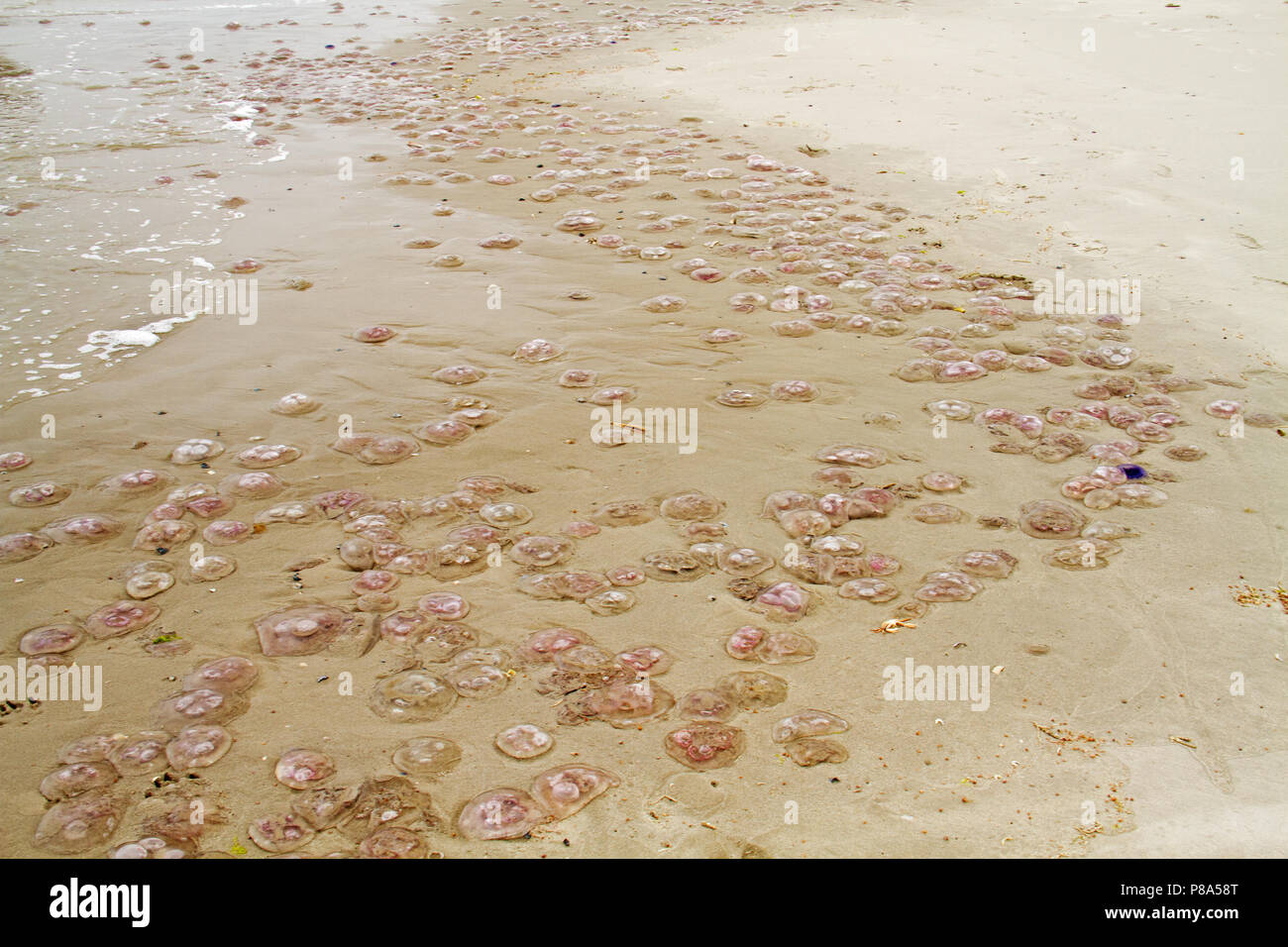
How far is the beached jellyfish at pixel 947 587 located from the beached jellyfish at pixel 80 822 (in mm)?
2612

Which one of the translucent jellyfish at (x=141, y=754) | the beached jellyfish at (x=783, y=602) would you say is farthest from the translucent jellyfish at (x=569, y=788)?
the translucent jellyfish at (x=141, y=754)

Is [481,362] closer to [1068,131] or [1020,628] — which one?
[1020,628]

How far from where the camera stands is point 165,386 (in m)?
4.95

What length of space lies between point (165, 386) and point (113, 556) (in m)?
1.50

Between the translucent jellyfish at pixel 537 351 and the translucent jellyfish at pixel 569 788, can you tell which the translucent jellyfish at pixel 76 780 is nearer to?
the translucent jellyfish at pixel 569 788

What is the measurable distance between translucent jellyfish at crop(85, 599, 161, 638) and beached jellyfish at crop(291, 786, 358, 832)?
3.64 ft

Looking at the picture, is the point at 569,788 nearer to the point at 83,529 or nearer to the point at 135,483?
the point at 83,529

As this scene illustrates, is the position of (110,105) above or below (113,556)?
above

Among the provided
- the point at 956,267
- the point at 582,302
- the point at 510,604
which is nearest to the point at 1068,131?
the point at 956,267

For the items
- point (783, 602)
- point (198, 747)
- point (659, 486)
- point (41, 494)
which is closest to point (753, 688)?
point (783, 602)

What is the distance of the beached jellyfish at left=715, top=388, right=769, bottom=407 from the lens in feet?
15.5

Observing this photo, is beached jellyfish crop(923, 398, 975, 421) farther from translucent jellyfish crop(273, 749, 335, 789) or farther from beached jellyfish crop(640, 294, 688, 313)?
translucent jellyfish crop(273, 749, 335, 789)

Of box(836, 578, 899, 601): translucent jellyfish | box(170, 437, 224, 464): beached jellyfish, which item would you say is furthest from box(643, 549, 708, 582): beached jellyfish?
box(170, 437, 224, 464): beached jellyfish

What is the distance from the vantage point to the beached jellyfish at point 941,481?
405 cm
